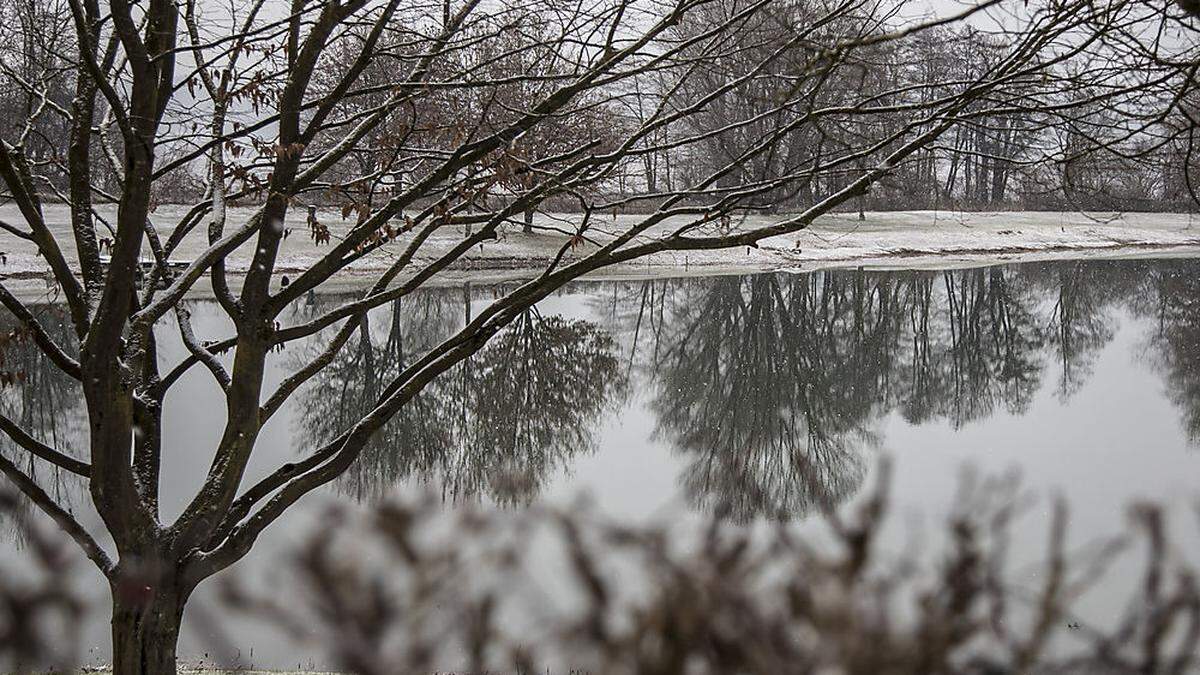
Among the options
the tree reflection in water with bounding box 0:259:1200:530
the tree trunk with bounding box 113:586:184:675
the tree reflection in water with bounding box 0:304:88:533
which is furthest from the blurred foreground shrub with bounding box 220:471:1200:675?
the tree reflection in water with bounding box 0:304:88:533

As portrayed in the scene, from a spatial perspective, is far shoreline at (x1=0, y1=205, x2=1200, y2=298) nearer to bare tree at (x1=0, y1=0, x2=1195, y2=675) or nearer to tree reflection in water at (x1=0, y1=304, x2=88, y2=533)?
tree reflection in water at (x1=0, y1=304, x2=88, y2=533)

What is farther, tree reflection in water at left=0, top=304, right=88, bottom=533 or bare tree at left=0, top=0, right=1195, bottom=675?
tree reflection in water at left=0, top=304, right=88, bottom=533

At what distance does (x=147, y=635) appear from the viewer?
3643 millimetres

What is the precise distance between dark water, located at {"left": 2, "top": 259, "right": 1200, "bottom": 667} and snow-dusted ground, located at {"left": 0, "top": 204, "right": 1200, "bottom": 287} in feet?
9.46

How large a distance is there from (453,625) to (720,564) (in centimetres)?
28

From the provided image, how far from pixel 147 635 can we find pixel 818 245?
27223 millimetres

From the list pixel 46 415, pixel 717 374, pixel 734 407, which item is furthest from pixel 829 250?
pixel 46 415

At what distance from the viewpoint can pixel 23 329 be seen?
3904mm

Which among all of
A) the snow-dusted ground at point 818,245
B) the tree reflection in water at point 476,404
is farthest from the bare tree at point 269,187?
the snow-dusted ground at point 818,245

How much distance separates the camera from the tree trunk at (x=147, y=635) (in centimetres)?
362

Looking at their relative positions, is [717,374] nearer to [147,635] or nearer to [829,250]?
[147,635]

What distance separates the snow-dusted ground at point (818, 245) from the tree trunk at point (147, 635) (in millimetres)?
15598

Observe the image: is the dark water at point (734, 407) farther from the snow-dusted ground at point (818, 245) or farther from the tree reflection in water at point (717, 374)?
the snow-dusted ground at point (818, 245)

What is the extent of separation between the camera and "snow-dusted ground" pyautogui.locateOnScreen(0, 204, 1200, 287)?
23.5m
